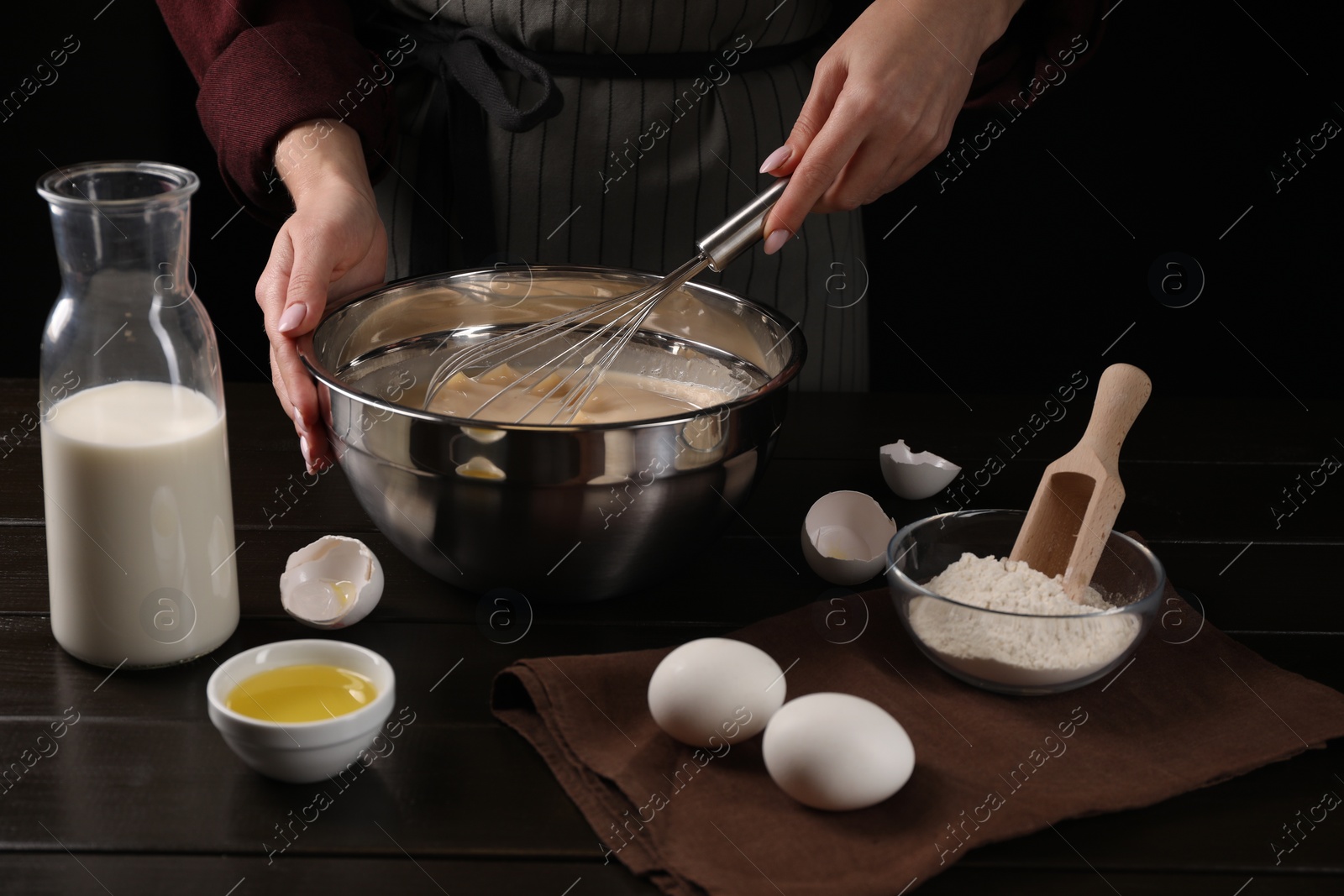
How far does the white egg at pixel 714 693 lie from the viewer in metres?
0.65

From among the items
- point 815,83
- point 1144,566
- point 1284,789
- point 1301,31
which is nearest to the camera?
point 1284,789

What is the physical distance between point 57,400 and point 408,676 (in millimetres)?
261

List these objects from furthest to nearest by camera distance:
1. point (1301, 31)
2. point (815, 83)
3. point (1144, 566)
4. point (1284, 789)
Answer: point (1301, 31)
point (815, 83)
point (1144, 566)
point (1284, 789)

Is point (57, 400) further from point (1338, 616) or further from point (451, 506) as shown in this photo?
point (1338, 616)

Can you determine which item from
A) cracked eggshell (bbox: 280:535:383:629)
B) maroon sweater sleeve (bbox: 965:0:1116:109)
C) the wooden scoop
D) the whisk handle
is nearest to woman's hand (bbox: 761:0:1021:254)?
the whisk handle

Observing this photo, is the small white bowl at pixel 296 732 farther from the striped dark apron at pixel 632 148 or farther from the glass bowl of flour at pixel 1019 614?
the striped dark apron at pixel 632 148

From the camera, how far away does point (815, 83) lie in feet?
2.96

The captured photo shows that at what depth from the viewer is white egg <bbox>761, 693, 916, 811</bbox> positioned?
60 cm

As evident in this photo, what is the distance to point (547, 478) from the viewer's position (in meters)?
0.72

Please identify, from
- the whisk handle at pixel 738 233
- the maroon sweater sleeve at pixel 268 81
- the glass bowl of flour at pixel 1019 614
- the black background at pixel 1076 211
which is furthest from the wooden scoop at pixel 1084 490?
the black background at pixel 1076 211

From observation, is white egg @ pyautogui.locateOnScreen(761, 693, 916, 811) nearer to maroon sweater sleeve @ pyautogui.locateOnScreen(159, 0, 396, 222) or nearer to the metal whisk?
the metal whisk

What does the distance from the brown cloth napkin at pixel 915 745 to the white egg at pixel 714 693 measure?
1cm

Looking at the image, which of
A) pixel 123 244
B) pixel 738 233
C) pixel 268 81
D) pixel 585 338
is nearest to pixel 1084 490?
pixel 738 233

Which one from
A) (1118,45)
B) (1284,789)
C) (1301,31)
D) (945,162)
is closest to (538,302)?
(1284,789)
